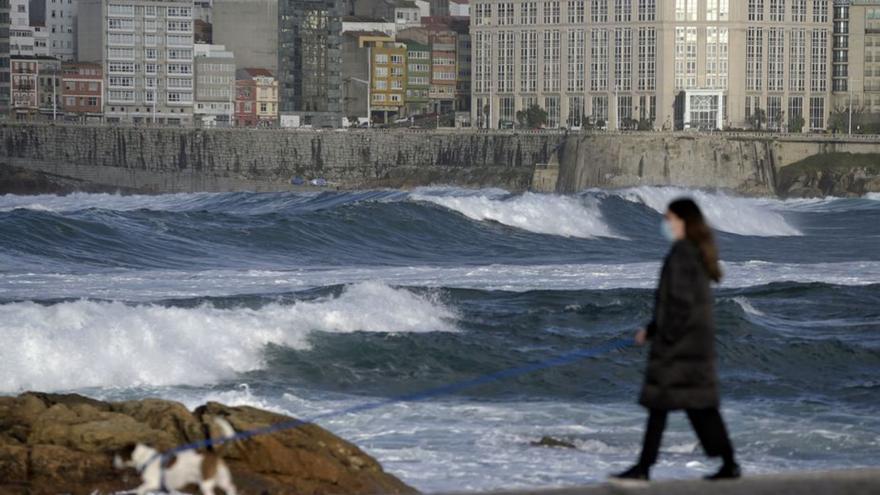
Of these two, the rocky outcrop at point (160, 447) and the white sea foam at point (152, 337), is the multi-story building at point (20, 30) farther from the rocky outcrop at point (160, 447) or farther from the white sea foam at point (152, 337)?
the rocky outcrop at point (160, 447)

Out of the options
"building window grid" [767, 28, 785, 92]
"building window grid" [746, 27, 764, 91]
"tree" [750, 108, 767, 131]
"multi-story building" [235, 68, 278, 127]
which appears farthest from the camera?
"multi-story building" [235, 68, 278, 127]

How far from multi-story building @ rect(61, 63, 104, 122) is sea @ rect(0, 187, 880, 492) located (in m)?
72.2

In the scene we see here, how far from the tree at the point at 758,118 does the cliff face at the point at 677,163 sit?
41.3 feet

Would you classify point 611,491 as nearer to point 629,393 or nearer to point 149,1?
point 629,393

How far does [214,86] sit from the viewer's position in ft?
401

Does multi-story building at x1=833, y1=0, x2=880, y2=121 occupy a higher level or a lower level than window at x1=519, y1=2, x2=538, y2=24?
lower

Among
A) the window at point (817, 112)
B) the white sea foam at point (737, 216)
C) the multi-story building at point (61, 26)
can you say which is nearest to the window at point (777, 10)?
the window at point (817, 112)

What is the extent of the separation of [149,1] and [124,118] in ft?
22.9

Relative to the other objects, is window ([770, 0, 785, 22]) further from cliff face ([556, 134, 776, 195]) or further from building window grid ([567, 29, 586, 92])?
cliff face ([556, 134, 776, 195])

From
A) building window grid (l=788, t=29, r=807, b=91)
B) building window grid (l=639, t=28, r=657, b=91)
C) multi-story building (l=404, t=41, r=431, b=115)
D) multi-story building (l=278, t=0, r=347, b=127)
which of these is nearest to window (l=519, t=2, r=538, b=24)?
building window grid (l=639, t=28, r=657, b=91)

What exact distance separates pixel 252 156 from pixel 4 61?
21.0m

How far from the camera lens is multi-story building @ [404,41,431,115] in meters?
128

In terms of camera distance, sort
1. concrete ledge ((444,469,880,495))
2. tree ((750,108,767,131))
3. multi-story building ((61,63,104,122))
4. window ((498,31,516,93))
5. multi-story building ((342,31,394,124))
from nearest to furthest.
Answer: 1. concrete ledge ((444,469,880,495))
2. tree ((750,108,767,131))
3. window ((498,31,516,93))
4. multi-story building ((61,63,104,122))
5. multi-story building ((342,31,394,124))

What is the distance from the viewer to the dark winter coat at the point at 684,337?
10391 mm
